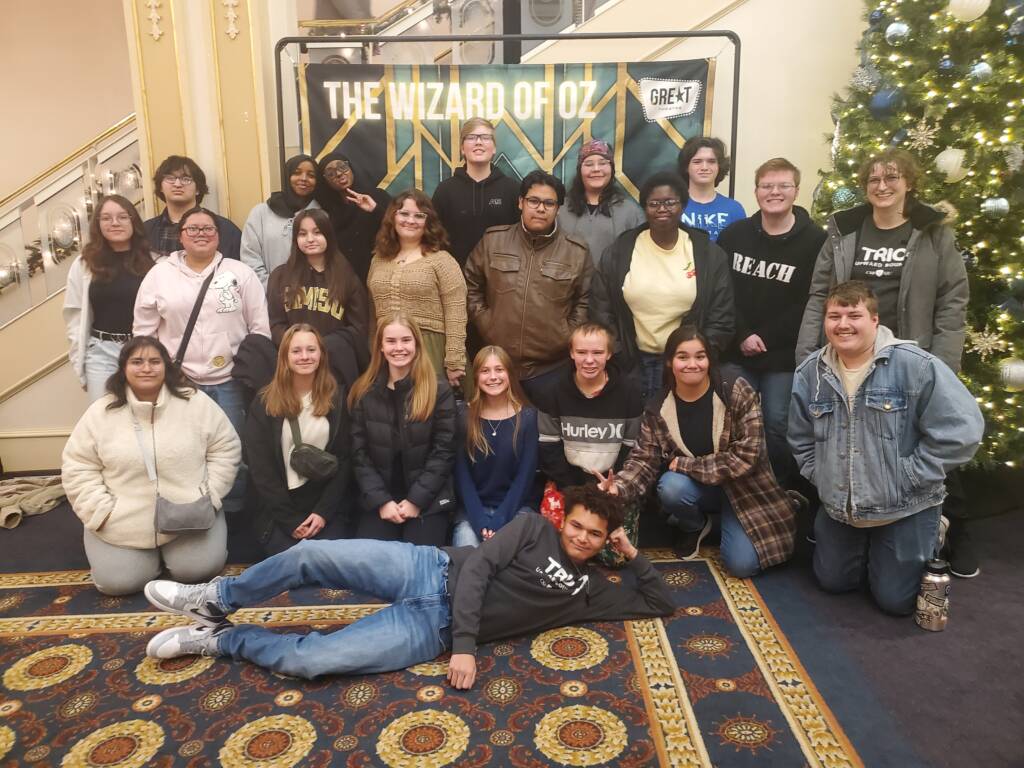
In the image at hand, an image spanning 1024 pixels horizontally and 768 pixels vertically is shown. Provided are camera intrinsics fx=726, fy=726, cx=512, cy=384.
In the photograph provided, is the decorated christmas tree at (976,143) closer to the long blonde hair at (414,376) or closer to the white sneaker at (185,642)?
the long blonde hair at (414,376)

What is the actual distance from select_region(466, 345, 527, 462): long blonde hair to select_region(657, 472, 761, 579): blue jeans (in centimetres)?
74

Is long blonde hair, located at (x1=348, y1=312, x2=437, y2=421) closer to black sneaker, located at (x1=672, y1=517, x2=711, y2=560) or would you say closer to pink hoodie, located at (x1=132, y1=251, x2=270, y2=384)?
pink hoodie, located at (x1=132, y1=251, x2=270, y2=384)

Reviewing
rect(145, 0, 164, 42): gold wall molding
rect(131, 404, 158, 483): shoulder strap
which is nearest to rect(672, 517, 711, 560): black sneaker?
rect(131, 404, 158, 483): shoulder strap

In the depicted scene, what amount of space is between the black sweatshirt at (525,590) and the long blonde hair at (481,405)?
0.63 metres

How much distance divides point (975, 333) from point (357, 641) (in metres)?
3.38

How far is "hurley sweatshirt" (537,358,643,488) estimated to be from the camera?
337 cm

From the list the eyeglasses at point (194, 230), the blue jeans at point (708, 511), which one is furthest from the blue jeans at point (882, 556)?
the eyeglasses at point (194, 230)

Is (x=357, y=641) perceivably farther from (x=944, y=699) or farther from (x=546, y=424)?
(x=944, y=699)

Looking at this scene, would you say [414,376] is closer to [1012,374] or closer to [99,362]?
[99,362]

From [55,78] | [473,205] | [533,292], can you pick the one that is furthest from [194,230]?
[55,78]

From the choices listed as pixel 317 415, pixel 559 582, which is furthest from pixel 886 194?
pixel 317 415

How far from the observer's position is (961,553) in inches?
129

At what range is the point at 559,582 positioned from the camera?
2.70 metres

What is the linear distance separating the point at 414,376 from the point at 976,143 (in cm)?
300
